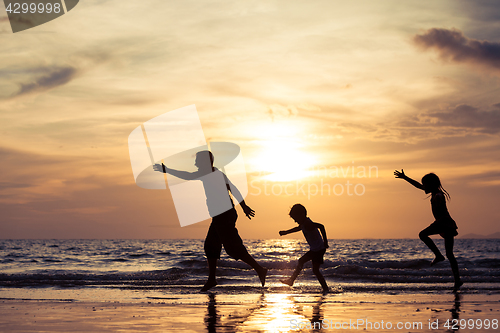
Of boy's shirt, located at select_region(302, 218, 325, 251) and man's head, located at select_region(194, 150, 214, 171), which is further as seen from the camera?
boy's shirt, located at select_region(302, 218, 325, 251)

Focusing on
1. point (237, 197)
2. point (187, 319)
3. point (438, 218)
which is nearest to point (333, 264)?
point (438, 218)

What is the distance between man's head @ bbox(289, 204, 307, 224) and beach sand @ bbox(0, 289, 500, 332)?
1457 mm

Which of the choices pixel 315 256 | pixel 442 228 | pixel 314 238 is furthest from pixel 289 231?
pixel 442 228

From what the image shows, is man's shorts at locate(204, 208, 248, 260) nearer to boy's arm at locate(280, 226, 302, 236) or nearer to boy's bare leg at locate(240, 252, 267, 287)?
boy's bare leg at locate(240, 252, 267, 287)

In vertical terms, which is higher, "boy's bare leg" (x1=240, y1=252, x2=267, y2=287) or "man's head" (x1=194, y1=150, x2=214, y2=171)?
"man's head" (x1=194, y1=150, x2=214, y2=171)

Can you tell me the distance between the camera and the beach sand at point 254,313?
16.6ft

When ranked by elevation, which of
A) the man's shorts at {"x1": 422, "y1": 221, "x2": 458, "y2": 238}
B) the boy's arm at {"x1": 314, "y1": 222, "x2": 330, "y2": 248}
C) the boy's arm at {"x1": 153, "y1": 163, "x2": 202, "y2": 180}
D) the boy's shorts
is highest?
the boy's arm at {"x1": 153, "y1": 163, "x2": 202, "y2": 180}

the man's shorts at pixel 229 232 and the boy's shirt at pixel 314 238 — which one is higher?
the man's shorts at pixel 229 232

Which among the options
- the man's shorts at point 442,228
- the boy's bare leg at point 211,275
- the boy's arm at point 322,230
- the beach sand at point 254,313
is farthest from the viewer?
the man's shorts at point 442,228

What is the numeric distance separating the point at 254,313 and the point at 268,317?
0.43 m

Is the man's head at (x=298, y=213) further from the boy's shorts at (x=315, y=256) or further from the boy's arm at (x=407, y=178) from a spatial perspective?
the boy's arm at (x=407, y=178)

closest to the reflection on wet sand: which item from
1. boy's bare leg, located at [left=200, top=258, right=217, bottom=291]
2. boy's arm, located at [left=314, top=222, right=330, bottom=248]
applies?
boy's bare leg, located at [left=200, top=258, right=217, bottom=291]

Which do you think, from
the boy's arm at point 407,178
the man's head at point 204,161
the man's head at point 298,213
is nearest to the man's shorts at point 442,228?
the boy's arm at point 407,178

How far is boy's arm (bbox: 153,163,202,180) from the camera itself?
7015mm
